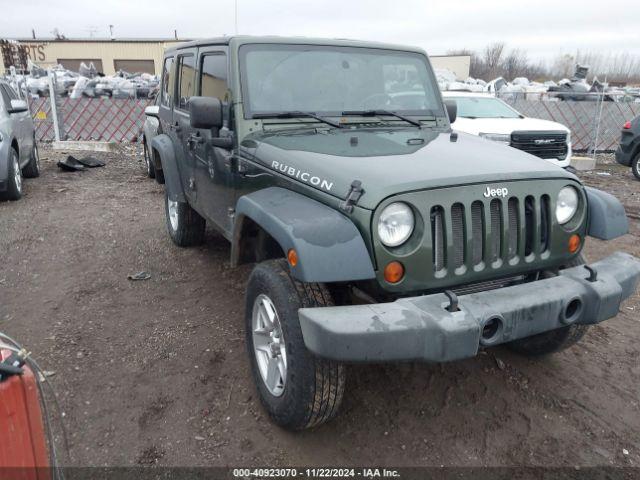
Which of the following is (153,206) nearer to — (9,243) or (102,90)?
(9,243)

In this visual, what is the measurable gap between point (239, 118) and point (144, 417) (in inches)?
76.4

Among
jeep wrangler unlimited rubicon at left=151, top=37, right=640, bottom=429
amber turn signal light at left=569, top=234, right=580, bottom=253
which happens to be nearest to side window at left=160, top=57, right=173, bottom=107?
jeep wrangler unlimited rubicon at left=151, top=37, right=640, bottom=429

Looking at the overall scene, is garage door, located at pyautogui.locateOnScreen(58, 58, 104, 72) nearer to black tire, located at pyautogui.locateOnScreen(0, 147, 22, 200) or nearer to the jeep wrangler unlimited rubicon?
black tire, located at pyautogui.locateOnScreen(0, 147, 22, 200)

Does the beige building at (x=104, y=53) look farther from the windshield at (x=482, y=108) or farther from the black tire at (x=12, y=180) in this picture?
the black tire at (x=12, y=180)

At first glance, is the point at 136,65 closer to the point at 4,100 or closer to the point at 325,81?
the point at 4,100

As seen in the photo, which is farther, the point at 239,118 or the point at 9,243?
the point at 9,243

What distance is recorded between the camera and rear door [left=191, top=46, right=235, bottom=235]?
3.56 m

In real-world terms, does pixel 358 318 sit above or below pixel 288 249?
below

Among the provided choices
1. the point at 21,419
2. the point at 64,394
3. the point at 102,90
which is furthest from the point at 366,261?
the point at 102,90

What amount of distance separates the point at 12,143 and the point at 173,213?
3.73m

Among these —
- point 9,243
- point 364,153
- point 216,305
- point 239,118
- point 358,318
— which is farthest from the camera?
point 9,243

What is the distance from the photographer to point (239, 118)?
338cm

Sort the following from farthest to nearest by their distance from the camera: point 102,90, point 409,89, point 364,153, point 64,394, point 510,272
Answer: point 102,90 → point 409,89 → point 64,394 → point 364,153 → point 510,272

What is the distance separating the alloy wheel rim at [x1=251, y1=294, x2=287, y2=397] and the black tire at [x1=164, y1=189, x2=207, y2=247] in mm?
2634
